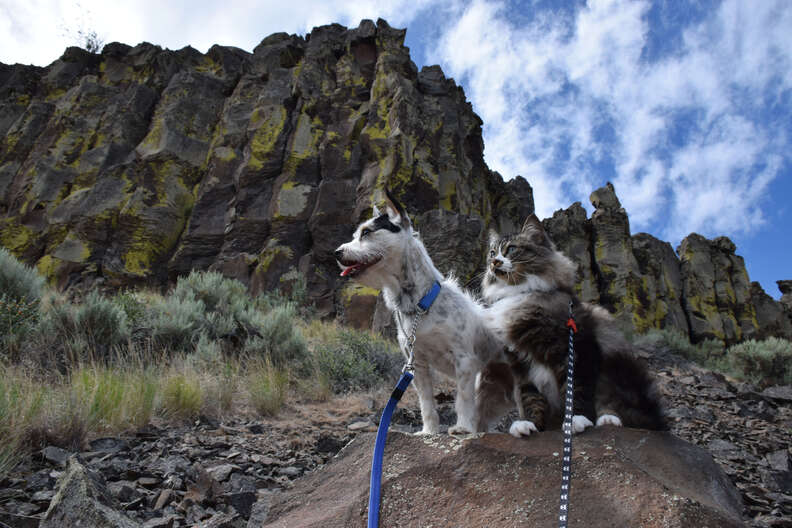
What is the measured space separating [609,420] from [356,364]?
17.4 ft

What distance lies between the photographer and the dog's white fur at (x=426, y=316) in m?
3.05

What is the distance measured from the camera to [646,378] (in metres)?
2.55

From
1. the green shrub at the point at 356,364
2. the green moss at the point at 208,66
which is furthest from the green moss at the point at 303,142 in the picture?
the green shrub at the point at 356,364

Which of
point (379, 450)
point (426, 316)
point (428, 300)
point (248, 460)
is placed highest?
point (428, 300)

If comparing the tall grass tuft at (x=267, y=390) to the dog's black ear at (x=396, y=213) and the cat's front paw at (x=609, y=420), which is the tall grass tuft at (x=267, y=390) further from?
the cat's front paw at (x=609, y=420)

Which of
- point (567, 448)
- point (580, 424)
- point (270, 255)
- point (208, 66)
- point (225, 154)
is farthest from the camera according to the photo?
point (208, 66)

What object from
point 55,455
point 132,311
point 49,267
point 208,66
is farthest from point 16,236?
point 55,455

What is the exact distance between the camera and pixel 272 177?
739 inches

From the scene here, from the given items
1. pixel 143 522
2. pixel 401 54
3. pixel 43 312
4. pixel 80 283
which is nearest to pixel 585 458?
pixel 143 522

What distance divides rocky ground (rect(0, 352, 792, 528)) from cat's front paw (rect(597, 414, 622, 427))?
4.51 ft

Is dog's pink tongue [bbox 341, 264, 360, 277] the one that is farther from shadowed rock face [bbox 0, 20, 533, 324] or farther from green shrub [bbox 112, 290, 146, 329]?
shadowed rock face [bbox 0, 20, 533, 324]

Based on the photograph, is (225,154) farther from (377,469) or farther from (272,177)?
(377,469)

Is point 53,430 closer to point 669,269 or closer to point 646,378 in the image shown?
point 646,378

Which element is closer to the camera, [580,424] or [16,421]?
[580,424]
